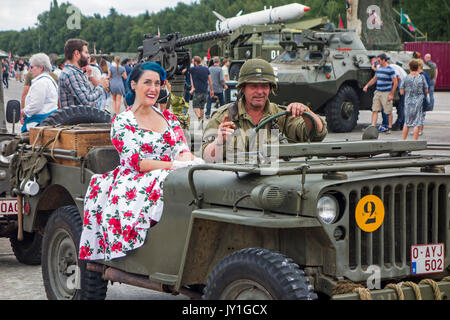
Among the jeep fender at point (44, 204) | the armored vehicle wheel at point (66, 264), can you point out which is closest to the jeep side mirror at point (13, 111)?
the jeep fender at point (44, 204)

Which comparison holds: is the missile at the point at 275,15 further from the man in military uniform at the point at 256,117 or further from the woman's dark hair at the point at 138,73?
the woman's dark hair at the point at 138,73

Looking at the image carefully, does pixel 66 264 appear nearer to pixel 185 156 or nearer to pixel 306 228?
pixel 185 156

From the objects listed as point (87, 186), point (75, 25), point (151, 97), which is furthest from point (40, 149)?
point (75, 25)

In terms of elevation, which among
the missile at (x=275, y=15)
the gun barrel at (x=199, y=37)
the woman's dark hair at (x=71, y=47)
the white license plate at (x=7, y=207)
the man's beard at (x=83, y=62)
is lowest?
the white license plate at (x=7, y=207)

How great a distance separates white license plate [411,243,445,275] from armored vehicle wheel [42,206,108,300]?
2.22 m

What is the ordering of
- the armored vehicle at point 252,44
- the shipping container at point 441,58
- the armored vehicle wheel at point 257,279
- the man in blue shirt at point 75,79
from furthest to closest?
the shipping container at point 441,58
the armored vehicle at point 252,44
the man in blue shirt at point 75,79
the armored vehicle wheel at point 257,279

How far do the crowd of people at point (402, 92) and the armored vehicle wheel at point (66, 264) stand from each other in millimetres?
12302

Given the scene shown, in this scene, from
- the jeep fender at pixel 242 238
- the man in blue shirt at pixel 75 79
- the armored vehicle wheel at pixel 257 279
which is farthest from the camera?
the man in blue shirt at pixel 75 79

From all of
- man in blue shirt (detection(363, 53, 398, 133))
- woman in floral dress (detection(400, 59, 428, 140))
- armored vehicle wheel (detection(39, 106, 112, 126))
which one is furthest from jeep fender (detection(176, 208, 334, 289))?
man in blue shirt (detection(363, 53, 398, 133))

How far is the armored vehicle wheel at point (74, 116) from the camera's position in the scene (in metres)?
6.77

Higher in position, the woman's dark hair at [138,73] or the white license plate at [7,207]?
the woman's dark hair at [138,73]

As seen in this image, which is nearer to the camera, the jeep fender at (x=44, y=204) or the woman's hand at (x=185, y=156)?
the woman's hand at (x=185, y=156)

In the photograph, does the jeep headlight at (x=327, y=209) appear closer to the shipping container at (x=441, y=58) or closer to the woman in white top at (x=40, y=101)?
the woman in white top at (x=40, y=101)
